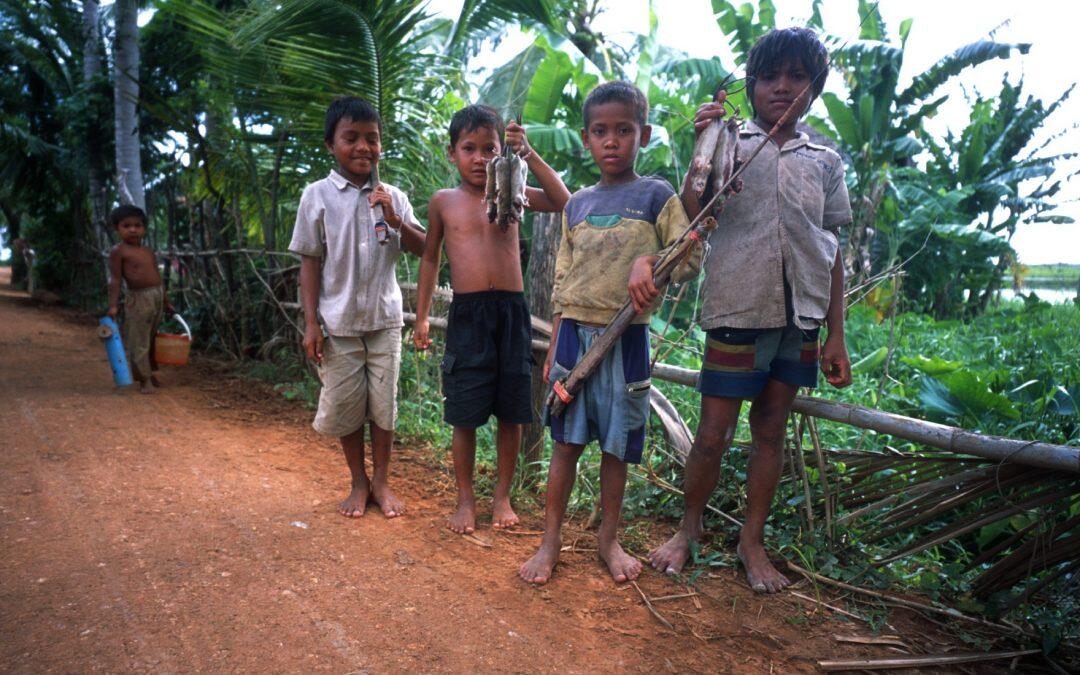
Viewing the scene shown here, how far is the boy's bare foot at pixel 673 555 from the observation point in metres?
2.21

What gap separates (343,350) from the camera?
269 centimetres

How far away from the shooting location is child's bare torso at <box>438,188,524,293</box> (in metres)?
2.52

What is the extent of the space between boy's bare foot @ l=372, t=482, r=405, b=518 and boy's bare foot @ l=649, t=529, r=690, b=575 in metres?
1.04

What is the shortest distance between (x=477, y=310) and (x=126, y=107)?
6636 mm

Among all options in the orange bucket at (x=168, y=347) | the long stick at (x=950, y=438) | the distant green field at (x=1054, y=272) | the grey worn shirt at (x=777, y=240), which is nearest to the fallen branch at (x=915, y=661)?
the long stick at (x=950, y=438)

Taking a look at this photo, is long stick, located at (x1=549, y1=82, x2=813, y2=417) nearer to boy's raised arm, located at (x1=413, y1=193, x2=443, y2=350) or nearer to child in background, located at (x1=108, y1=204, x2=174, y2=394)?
boy's raised arm, located at (x1=413, y1=193, x2=443, y2=350)

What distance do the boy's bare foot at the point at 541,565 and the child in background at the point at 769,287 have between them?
356 millimetres

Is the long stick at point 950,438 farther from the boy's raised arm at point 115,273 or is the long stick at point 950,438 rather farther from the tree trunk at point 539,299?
the boy's raised arm at point 115,273

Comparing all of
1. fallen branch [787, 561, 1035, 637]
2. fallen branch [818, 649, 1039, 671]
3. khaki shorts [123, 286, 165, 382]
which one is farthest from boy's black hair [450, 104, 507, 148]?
khaki shorts [123, 286, 165, 382]

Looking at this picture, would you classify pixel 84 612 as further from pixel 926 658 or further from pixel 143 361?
pixel 143 361

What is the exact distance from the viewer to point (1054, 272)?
15969 mm

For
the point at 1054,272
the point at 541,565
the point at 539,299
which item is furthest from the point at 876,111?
the point at 1054,272

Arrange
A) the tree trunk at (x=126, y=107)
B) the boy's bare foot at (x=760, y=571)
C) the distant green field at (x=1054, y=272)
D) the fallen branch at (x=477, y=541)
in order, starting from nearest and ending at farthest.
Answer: the boy's bare foot at (x=760, y=571) < the fallen branch at (x=477, y=541) < the tree trunk at (x=126, y=107) < the distant green field at (x=1054, y=272)

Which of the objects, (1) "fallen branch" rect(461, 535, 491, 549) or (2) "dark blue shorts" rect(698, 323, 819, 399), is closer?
(2) "dark blue shorts" rect(698, 323, 819, 399)
